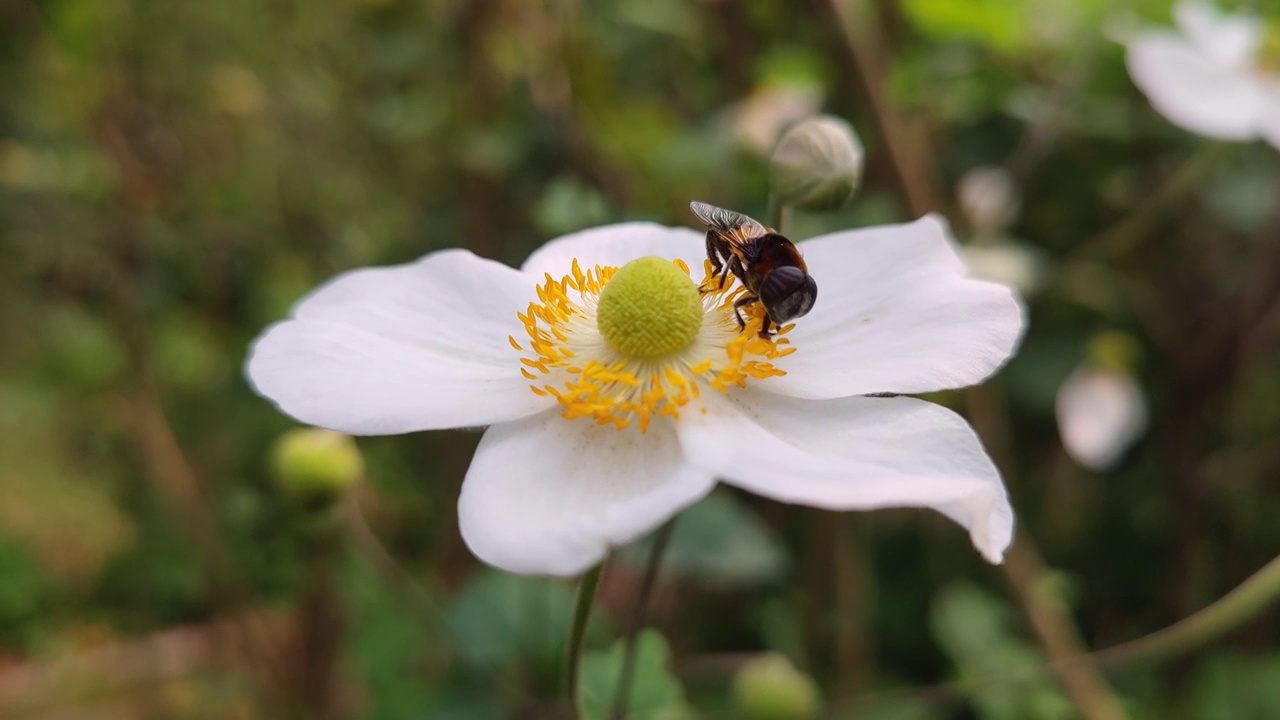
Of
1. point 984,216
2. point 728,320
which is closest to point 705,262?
point 728,320

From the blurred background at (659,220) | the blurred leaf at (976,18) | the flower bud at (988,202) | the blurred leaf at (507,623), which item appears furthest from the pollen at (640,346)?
the flower bud at (988,202)

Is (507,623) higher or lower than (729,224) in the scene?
lower

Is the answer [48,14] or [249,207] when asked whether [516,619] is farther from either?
[48,14]

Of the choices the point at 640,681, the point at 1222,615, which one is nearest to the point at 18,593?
the point at 640,681

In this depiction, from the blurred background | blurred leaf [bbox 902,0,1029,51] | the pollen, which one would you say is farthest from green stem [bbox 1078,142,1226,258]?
the pollen

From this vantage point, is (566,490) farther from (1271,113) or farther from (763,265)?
(1271,113)

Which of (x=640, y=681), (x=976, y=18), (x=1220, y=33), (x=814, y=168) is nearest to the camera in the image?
(x=814, y=168)

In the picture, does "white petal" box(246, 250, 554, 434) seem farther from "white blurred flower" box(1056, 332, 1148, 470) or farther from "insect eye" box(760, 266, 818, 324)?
"white blurred flower" box(1056, 332, 1148, 470)
